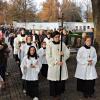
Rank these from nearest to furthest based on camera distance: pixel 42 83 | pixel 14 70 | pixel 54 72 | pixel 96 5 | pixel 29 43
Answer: pixel 54 72 < pixel 29 43 < pixel 42 83 < pixel 14 70 < pixel 96 5

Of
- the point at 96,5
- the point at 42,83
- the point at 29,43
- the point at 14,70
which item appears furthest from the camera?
the point at 96,5

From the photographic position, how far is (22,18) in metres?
62.0

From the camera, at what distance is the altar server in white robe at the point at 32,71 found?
1035cm

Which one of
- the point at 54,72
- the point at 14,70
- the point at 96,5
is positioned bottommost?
the point at 14,70

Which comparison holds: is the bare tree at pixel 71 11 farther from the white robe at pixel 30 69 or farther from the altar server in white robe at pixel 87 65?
the white robe at pixel 30 69

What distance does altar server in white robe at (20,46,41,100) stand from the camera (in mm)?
10352

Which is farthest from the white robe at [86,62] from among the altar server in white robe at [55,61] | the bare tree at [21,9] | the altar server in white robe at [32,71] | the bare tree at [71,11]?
the bare tree at [71,11]

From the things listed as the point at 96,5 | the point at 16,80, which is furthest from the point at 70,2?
the point at 16,80

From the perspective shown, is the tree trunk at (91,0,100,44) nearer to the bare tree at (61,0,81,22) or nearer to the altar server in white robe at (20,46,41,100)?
the altar server in white robe at (20,46,41,100)

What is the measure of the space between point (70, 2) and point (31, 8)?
14.9 metres

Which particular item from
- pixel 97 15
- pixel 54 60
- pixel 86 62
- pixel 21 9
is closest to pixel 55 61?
pixel 54 60

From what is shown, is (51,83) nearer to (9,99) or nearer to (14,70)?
(9,99)

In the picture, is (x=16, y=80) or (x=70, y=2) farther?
(x=70, y=2)

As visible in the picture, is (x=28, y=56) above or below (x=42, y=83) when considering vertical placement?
above
